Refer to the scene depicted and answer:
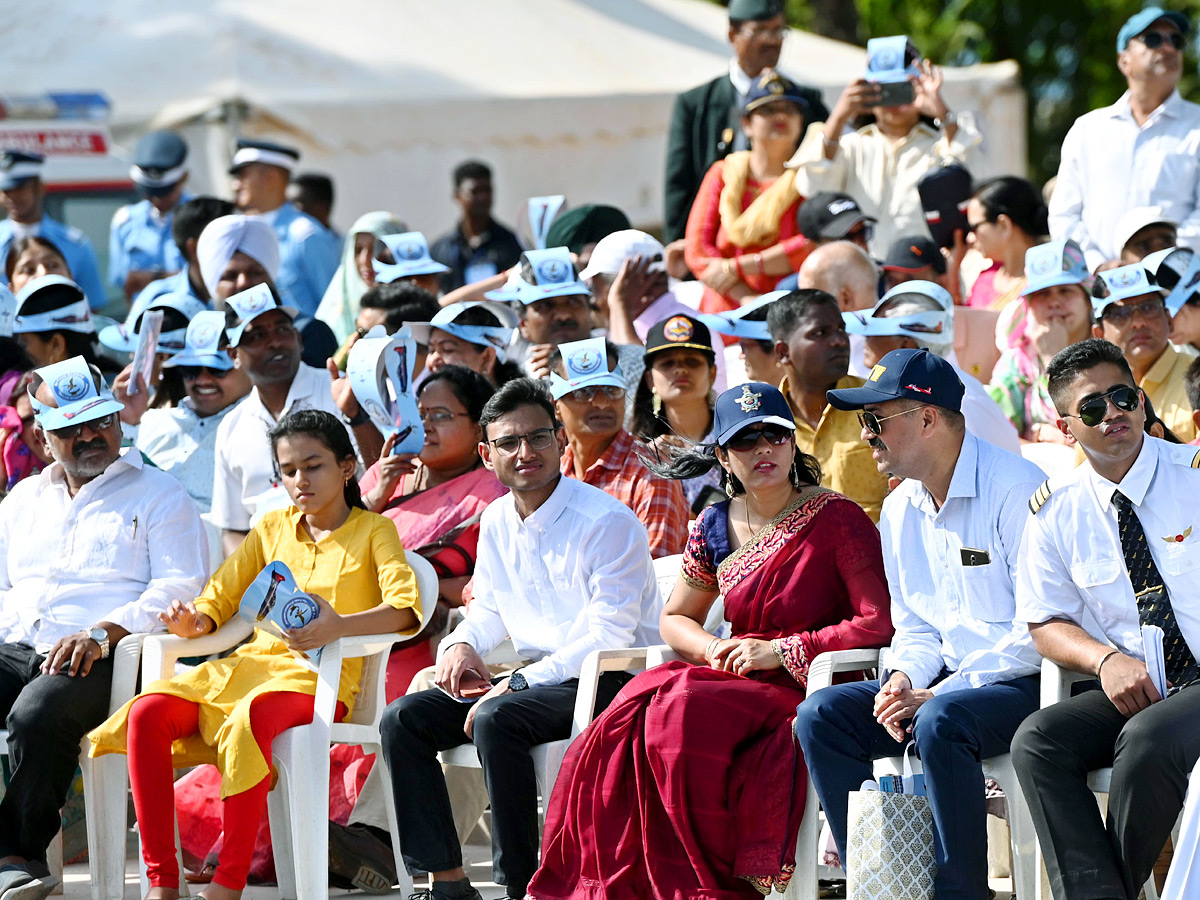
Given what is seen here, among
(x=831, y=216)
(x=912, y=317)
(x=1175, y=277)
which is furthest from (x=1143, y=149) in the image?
(x=912, y=317)

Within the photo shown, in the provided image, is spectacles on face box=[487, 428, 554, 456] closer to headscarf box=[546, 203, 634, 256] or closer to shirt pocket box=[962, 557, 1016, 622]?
Result: shirt pocket box=[962, 557, 1016, 622]

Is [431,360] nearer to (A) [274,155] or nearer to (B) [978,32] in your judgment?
(A) [274,155]

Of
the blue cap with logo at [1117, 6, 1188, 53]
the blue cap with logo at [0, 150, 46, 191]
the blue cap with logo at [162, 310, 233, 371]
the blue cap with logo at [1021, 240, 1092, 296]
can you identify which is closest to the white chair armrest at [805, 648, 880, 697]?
the blue cap with logo at [1021, 240, 1092, 296]

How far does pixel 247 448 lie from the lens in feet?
21.5

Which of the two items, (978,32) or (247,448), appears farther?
(978,32)

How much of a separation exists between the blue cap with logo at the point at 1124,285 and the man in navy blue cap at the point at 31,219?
5764 mm

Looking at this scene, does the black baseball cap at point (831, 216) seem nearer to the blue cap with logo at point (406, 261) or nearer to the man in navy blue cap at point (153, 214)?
the blue cap with logo at point (406, 261)

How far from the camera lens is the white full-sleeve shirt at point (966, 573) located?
15.2 feet

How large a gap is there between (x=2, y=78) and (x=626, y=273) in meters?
5.71

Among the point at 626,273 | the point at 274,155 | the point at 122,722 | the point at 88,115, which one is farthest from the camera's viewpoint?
the point at 88,115

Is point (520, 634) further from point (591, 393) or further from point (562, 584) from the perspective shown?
point (591, 393)

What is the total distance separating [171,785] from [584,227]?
3.60 metres

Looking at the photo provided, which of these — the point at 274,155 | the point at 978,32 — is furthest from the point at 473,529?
the point at 978,32

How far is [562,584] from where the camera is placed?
5.34m
